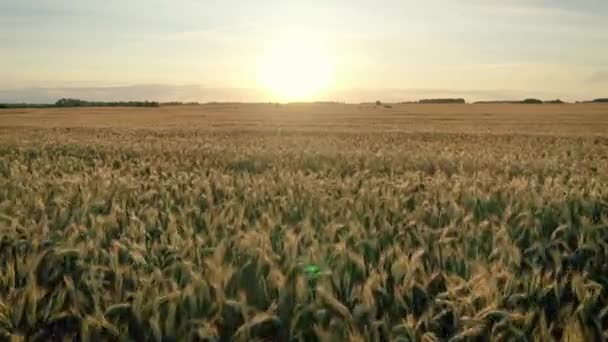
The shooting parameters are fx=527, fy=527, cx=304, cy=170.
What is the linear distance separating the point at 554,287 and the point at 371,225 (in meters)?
1.20

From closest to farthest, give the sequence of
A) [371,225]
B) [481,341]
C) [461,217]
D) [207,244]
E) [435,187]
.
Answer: [481,341], [207,244], [371,225], [461,217], [435,187]

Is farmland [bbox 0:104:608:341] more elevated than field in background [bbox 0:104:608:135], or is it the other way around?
farmland [bbox 0:104:608:341]

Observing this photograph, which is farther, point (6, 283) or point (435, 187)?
point (435, 187)

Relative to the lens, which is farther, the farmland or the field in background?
the field in background

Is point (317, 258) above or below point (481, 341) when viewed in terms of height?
above

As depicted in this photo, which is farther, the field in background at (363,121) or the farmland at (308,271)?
the field in background at (363,121)

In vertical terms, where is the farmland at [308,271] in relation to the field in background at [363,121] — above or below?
above

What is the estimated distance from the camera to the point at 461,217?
3.68 m

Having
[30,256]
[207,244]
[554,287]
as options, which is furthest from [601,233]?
[30,256]

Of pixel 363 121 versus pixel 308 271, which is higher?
pixel 308 271

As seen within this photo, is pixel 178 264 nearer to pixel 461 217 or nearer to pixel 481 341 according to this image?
pixel 481 341

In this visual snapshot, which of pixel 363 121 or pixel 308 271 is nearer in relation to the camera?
pixel 308 271

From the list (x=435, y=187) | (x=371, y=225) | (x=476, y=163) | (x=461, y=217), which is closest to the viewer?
(x=371, y=225)

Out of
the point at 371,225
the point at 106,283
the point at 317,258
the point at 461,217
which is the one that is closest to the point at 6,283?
the point at 106,283
